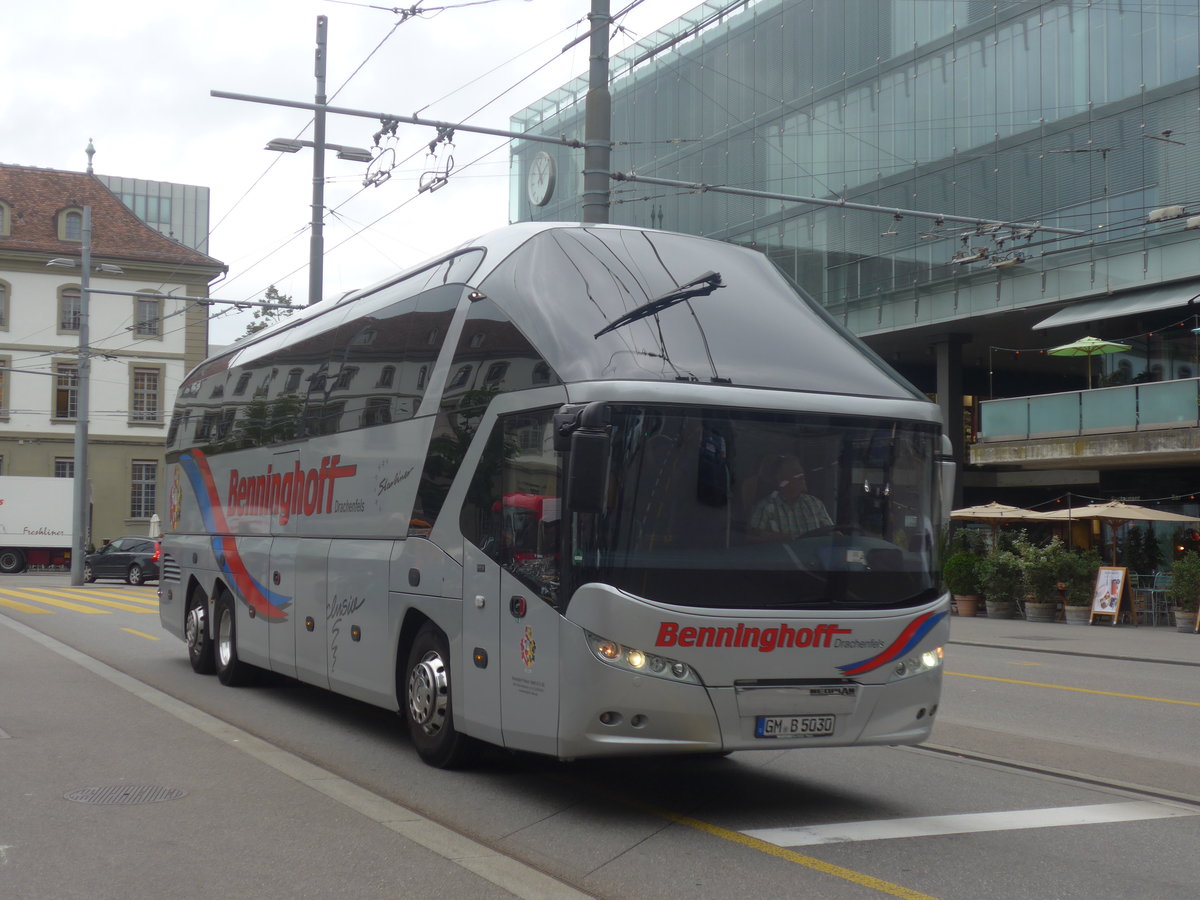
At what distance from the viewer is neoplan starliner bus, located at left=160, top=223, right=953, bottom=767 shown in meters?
7.48

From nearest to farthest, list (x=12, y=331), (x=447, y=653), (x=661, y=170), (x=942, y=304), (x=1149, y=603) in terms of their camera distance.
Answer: (x=447, y=653)
(x=1149, y=603)
(x=942, y=304)
(x=661, y=170)
(x=12, y=331)

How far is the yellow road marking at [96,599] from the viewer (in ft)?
93.2

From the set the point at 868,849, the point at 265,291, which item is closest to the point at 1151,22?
the point at 868,849

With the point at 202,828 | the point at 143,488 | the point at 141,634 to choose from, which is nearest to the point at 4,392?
the point at 143,488

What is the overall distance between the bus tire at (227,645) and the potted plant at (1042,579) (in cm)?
2130

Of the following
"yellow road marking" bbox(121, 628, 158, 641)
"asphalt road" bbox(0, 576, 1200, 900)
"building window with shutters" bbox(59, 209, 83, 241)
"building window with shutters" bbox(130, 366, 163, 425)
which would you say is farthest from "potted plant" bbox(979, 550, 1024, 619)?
"building window with shutters" bbox(59, 209, 83, 241)

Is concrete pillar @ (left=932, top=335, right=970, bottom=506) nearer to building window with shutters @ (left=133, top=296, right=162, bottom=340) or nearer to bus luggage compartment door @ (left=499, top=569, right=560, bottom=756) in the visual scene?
bus luggage compartment door @ (left=499, top=569, right=560, bottom=756)

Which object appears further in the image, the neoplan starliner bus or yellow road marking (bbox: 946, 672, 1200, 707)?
yellow road marking (bbox: 946, 672, 1200, 707)

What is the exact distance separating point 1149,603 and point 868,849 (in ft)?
84.7

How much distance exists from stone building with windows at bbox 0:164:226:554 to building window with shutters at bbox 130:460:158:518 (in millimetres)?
45

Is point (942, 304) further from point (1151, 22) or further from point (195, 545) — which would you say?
point (195, 545)

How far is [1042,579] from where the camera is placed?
103ft

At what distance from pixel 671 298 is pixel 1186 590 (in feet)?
75.5

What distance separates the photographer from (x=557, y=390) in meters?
7.88
